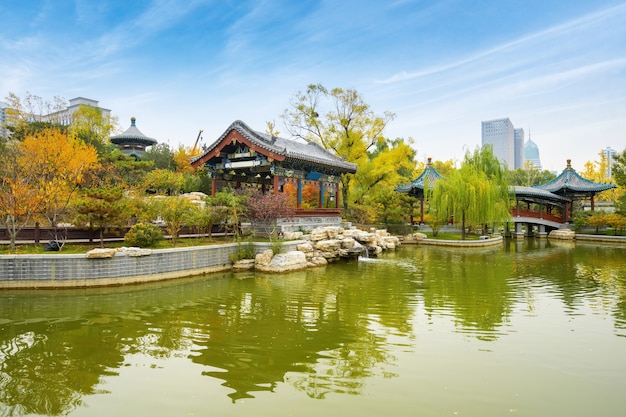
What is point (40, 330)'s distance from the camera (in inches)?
253

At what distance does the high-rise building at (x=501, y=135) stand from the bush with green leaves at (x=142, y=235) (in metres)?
85.5

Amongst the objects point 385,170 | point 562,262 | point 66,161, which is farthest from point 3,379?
point 385,170

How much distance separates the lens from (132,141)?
99.1ft

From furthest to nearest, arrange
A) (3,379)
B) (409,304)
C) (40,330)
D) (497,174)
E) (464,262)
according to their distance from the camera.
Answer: (497,174)
(464,262)
(409,304)
(40,330)
(3,379)

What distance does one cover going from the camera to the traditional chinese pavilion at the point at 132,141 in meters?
29.8

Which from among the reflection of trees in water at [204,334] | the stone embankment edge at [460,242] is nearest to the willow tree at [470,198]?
the stone embankment edge at [460,242]

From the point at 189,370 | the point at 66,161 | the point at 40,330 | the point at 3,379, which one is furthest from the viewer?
the point at 66,161

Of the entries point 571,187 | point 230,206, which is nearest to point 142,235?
point 230,206

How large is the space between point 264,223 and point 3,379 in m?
10.1

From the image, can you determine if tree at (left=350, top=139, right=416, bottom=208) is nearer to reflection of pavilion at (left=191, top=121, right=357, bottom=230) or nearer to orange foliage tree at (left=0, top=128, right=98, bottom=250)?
reflection of pavilion at (left=191, top=121, right=357, bottom=230)

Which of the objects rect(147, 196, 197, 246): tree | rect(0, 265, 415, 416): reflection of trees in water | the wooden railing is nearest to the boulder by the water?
rect(0, 265, 415, 416): reflection of trees in water

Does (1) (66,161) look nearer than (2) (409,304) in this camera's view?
No

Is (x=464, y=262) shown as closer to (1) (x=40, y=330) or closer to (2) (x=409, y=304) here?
(2) (x=409, y=304)

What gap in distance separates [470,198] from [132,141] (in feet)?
80.7
